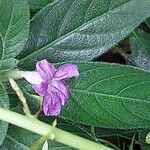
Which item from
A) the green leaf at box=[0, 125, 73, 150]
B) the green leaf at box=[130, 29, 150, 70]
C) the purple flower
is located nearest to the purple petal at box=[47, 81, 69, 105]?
the purple flower

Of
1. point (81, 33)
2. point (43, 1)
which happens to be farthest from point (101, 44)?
point (43, 1)

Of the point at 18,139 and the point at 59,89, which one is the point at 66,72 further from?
the point at 18,139

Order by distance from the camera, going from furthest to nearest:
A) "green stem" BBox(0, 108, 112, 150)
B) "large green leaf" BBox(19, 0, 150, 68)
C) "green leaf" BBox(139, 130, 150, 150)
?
"green leaf" BBox(139, 130, 150, 150) < "large green leaf" BBox(19, 0, 150, 68) < "green stem" BBox(0, 108, 112, 150)

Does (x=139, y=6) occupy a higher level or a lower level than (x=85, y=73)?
higher

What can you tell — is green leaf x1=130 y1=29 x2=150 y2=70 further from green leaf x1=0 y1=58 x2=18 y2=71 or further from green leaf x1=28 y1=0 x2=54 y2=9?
green leaf x1=0 y1=58 x2=18 y2=71

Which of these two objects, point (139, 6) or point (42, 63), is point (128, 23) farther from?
point (42, 63)

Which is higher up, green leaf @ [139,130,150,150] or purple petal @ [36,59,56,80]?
purple petal @ [36,59,56,80]
